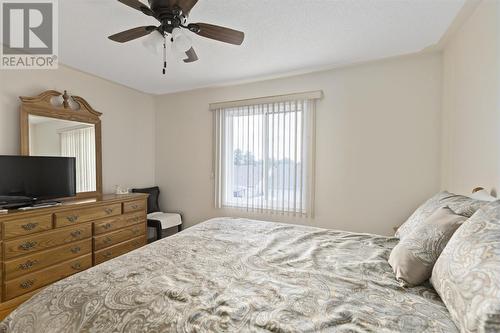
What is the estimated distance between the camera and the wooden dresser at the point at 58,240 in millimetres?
2000

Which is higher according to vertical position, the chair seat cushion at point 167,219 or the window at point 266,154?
the window at point 266,154

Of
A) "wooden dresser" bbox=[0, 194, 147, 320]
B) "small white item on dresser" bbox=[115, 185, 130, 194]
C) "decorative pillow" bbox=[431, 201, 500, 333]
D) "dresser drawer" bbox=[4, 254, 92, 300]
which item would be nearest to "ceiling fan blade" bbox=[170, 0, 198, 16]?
"decorative pillow" bbox=[431, 201, 500, 333]

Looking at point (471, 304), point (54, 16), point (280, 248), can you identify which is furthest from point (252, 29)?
point (471, 304)

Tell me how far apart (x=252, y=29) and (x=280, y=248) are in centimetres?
182

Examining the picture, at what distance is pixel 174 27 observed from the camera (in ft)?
5.11

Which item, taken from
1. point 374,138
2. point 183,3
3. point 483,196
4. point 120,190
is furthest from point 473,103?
point 120,190

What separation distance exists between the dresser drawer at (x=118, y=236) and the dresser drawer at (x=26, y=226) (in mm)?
525

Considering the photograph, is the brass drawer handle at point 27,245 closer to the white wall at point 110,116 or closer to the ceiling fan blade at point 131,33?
the white wall at point 110,116

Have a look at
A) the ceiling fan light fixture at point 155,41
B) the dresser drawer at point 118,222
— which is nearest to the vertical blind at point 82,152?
the dresser drawer at point 118,222

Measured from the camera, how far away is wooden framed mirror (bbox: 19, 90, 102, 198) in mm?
2508

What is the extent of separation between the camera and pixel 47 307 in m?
1.04

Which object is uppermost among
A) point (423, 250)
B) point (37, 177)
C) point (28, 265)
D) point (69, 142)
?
point (69, 142)

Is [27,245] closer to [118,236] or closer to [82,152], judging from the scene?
[118,236]

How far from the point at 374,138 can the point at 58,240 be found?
345cm
